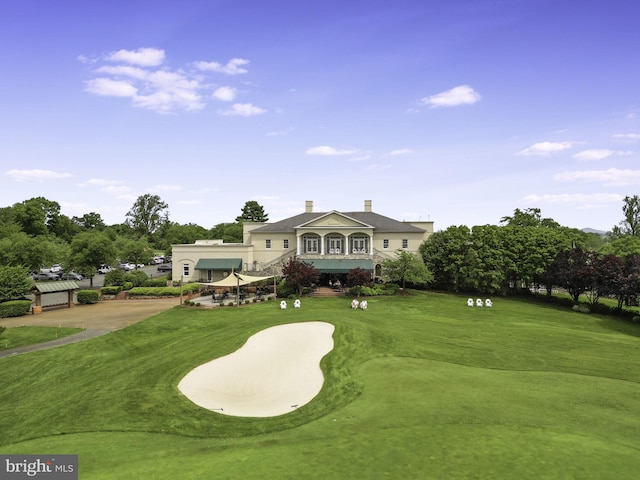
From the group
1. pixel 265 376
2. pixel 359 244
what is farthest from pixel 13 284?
pixel 359 244

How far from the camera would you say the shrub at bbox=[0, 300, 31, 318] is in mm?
32572

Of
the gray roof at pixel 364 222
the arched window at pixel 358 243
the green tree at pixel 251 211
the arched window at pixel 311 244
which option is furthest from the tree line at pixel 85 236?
the arched window at pixel 358 243

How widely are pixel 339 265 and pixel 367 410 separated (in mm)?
34760

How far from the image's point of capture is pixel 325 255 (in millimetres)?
50438

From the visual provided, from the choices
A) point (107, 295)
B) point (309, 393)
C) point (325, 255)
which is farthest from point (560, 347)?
point (107, 295)

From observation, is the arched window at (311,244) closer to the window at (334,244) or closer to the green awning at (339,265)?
the window at (334,244)

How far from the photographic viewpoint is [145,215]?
117188 millimetres

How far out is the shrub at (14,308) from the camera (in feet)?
107

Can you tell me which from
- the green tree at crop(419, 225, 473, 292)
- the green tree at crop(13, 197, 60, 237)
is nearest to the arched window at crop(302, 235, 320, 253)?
the green tree at crop(419, 225, 473, 292)

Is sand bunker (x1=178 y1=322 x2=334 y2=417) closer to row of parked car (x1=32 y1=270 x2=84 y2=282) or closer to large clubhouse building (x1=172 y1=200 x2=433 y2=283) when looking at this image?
large clubhouse building (x1=172 y1=200 x2=433 y2=283)

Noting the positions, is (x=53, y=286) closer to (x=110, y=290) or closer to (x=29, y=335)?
(x=110, y=290)

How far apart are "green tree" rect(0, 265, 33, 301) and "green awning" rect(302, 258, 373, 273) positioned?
28.3m

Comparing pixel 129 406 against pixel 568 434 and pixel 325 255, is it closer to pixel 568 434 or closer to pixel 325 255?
pixel 568 434

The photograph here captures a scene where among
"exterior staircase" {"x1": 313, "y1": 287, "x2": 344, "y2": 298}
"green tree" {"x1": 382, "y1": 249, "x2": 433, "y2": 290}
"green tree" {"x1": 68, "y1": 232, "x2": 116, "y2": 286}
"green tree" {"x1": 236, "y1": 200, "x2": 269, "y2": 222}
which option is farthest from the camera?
"green tree" {"x1": 236, "y1": 200, "x2": 269, "y2": 222}
